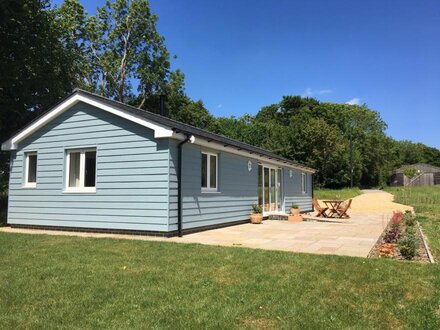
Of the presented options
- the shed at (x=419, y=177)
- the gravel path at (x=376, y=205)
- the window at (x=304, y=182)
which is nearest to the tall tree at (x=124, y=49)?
the window at (x=304, y=182)

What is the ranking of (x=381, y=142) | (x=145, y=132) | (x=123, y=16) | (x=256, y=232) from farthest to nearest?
(x=381, y=142)
(x=123, y=16)
(x=256, y=232)
(x=145, y=132)

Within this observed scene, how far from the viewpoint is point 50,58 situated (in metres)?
18.4

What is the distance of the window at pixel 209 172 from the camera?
1240 cm

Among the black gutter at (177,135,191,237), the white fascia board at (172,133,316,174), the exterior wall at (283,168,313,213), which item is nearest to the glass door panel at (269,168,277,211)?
the white fascia board at (172,133,316,174)

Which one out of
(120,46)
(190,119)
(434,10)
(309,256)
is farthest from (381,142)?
(309,256)

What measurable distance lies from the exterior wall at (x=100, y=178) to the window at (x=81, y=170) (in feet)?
0.64

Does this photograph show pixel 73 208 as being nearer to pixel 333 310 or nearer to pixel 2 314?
pixel 2 314

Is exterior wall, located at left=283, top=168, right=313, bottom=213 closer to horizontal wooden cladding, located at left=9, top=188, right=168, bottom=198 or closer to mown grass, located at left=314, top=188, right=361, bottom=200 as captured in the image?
horizontal wooden cladding, located at left=9, top=188, right=168, bottom=198

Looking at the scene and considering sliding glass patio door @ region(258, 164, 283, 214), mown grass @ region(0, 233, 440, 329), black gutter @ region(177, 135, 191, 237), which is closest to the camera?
mown grass @ region(0, 233, 440, 329)

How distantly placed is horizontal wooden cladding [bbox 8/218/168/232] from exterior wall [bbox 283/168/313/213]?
33.3ft

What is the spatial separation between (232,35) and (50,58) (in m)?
8.42

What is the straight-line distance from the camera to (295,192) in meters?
21.2

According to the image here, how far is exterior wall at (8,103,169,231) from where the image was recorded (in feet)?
34.9

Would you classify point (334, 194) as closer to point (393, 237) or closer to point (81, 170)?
point (393, 237)
